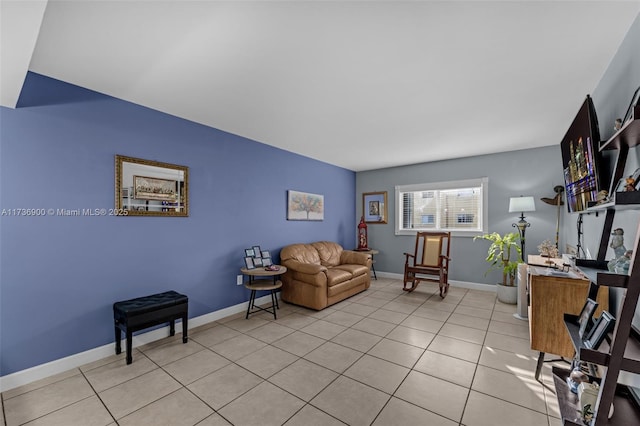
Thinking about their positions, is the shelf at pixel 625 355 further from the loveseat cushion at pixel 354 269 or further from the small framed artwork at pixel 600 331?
the loveseat cushion at pixel 354 269

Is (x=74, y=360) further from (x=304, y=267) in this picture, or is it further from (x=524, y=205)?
(x=524, y=205)

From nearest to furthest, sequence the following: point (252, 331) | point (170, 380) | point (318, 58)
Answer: point (318, 58), point (170, 380), point (252, 331)

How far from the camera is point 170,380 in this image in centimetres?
222

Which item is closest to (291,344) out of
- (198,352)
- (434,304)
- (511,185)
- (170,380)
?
(198,352)

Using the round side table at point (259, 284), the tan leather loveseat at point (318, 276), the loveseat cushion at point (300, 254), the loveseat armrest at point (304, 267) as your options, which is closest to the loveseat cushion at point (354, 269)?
the tan leather loveseat at point (318, 276)

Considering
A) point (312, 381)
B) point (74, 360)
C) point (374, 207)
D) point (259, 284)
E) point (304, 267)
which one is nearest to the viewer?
point (312, 381)

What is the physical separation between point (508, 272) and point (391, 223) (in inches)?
93.6

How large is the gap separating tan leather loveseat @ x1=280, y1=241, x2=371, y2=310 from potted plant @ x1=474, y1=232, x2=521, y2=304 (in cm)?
211

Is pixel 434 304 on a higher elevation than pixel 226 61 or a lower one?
lower

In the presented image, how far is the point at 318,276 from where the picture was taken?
381cm

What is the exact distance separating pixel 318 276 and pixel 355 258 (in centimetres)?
147

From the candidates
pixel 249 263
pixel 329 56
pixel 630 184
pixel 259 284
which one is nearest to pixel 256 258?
pixel 249 263

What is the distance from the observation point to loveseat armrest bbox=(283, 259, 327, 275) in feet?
Answer: 12.6

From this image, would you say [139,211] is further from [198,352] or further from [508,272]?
[508,272]
